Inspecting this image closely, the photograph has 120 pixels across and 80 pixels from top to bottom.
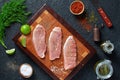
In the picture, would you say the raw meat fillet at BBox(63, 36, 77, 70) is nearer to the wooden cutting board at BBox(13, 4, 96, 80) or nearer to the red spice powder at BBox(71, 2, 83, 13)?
the wooden cutting board at BBox(13, 4, 96, 80)

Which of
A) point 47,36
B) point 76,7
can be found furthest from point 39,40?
point 76,7

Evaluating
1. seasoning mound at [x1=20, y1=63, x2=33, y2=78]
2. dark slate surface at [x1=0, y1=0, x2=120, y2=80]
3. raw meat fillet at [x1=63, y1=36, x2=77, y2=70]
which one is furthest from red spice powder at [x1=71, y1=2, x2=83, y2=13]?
seasoning mound at [x1=20, y1=63, x2=33, y2=78]

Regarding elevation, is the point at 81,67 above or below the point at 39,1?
below

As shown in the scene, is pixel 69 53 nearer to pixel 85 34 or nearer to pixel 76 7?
pixel 85 34

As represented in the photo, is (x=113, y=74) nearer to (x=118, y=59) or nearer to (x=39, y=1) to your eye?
(x=118, y=59)

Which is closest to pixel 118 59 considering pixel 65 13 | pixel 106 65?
pixel 106 65
